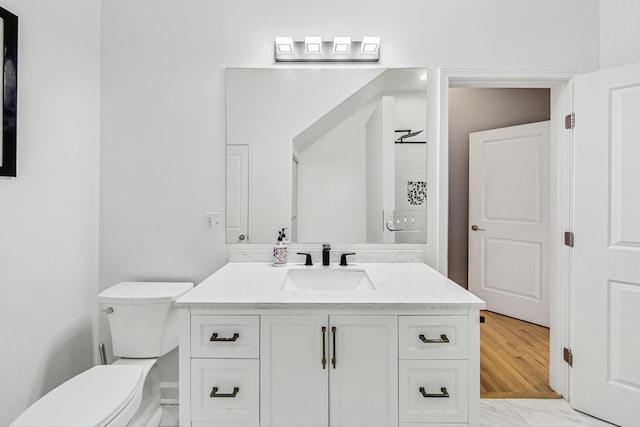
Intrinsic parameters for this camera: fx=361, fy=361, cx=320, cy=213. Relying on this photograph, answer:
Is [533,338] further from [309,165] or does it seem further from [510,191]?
[309,165]

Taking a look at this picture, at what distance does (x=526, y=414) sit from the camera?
1.96 metres

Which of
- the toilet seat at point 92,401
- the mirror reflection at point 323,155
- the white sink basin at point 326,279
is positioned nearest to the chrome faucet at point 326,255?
the white sink basin at point 326,279

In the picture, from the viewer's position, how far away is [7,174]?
1501 mm

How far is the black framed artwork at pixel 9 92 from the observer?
1491 millimetres

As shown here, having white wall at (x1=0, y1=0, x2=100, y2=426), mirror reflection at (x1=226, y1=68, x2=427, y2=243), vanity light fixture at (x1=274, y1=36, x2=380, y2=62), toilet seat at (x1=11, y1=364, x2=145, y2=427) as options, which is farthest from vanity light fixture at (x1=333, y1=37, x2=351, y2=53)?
toilet seat at (x1=11, y1=364, x2=145, y2=427)

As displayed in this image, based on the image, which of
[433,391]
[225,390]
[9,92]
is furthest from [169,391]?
[9,92]

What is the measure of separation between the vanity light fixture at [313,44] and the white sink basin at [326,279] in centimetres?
122

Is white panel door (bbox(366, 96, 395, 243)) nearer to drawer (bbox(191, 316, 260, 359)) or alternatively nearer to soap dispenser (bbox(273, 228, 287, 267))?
soap dispenser (bbox(273, 228, 287, 267))

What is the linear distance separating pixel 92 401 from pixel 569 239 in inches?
95.6

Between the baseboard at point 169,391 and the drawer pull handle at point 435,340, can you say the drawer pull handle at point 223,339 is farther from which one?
the baseboard at point 169,391

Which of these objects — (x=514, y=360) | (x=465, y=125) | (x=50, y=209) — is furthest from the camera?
(x=465, y=125)

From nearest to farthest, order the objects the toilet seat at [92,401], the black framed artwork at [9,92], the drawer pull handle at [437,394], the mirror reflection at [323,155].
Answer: the toilet seat at [92,401], the drawer pull handle at [437,394], the black framed artwork at [9,92], the mirror reflection at [323,155]

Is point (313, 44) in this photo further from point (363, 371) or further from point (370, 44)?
point (363, 371)

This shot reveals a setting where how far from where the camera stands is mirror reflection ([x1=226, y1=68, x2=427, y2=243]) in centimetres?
205
